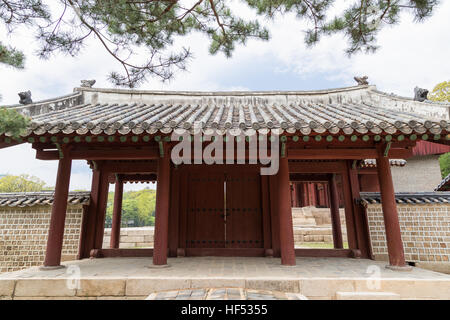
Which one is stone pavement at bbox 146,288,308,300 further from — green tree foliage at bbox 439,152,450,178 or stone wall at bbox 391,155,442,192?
green tree foliage at bbox 439,152,450,178

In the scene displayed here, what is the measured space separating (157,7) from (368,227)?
20.8ft

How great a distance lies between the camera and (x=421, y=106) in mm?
6922

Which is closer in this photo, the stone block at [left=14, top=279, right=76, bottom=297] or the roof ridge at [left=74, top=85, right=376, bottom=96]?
the stone block at [left=14, top=279, right=76, bottom=297]

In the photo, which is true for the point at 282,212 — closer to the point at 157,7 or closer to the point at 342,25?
the point at 342,25

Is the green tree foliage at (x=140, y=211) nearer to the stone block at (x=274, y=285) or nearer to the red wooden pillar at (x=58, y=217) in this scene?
the red wooden pillar at (x=58, y=217)

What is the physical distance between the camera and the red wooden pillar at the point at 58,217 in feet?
15.2

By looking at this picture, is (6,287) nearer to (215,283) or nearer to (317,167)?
(215,283)

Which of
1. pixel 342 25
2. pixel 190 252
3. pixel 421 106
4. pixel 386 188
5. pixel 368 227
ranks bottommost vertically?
pixel 190 252

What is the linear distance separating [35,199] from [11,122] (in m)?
4.97

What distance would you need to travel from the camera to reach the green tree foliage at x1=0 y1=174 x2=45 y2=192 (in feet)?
98.9

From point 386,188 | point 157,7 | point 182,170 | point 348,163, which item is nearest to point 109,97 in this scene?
point 182,170

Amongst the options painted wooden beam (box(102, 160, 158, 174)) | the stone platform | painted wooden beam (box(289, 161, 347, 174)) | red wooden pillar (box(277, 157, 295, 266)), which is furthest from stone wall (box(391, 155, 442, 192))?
painted wooden beam (box(102, 160, 158, 174))

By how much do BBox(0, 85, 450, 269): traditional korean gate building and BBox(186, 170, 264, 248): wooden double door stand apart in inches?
1.0

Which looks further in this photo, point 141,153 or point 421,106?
point 421,106
